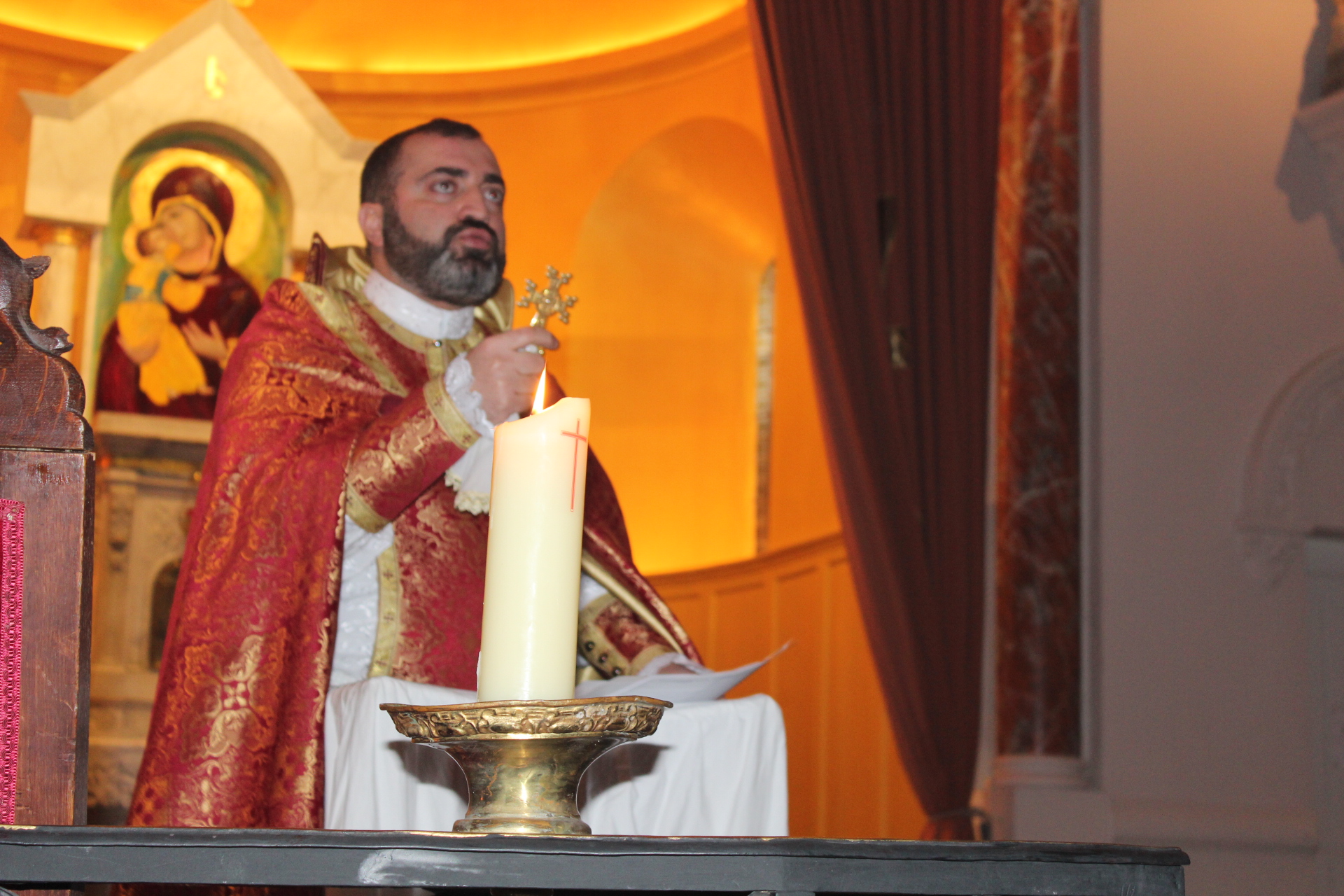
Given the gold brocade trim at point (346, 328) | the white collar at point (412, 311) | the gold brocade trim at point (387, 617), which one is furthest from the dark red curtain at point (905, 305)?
the gold brocade trim at point (387, 617)

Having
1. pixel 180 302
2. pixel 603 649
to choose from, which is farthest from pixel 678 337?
pixel 603 649

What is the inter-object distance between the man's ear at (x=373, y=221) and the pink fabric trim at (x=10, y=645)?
4.54 feet

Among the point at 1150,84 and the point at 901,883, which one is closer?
the point at 901,883

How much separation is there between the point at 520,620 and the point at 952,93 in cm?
370

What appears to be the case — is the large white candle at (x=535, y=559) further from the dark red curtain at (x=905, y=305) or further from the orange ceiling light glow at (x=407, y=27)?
the orange ceiling light glow at (x=407, y=27)

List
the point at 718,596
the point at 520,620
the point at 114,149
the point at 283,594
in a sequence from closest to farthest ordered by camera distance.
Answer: the point at 520,620 → the point at 283,594 → the point at 114,149 → the point at 718,596

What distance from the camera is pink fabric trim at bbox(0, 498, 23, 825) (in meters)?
1.32

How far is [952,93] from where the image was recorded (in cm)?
438

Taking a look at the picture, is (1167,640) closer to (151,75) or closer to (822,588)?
(822,588)

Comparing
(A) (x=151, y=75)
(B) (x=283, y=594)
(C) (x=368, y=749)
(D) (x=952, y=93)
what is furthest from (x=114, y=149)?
(C) (x=368, y=749)

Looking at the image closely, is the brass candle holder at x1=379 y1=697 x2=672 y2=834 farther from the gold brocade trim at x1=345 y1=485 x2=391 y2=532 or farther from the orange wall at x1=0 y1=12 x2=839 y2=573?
the orange wall at x1=0 y1=12 x2=839 y2=573

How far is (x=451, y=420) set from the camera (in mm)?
2170

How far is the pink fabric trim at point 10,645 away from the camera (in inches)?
52.1

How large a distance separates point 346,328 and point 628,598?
69 cm
